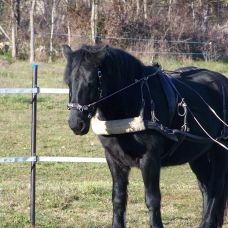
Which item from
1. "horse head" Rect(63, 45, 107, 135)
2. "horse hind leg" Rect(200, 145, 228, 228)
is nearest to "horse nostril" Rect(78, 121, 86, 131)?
"horse head" Rect(63, 45, 107, 135)

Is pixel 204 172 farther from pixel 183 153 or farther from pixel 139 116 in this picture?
pixel 139 116

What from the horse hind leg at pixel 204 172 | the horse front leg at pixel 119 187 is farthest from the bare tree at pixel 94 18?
Answer: the horse front leg at pixel 119 187

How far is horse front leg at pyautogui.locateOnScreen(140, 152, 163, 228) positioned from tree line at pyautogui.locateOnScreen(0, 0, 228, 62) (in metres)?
16.5

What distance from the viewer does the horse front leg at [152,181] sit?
4.81 meters

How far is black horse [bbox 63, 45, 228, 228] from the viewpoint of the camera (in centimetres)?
450

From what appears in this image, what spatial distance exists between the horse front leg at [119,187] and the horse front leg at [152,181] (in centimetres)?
29

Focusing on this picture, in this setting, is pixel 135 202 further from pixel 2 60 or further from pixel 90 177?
pixel 2 60

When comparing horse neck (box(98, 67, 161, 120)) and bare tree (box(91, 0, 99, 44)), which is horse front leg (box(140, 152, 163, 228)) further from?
bare tree (box(91, 0, 99, 44))

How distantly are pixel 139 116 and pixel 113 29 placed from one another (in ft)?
60.0

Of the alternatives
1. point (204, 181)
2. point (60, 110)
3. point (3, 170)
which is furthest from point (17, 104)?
point (204, 181)

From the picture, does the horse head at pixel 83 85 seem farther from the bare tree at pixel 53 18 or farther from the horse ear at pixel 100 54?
the bare tree at pixel 53 18

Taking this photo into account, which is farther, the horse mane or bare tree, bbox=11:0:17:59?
bare tree, bbox=11:0:17:59

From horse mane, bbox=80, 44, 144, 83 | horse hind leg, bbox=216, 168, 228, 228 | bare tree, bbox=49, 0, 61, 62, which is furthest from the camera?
bare tree, bbox=49, 0, 61, 62

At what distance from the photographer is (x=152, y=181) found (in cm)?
491
